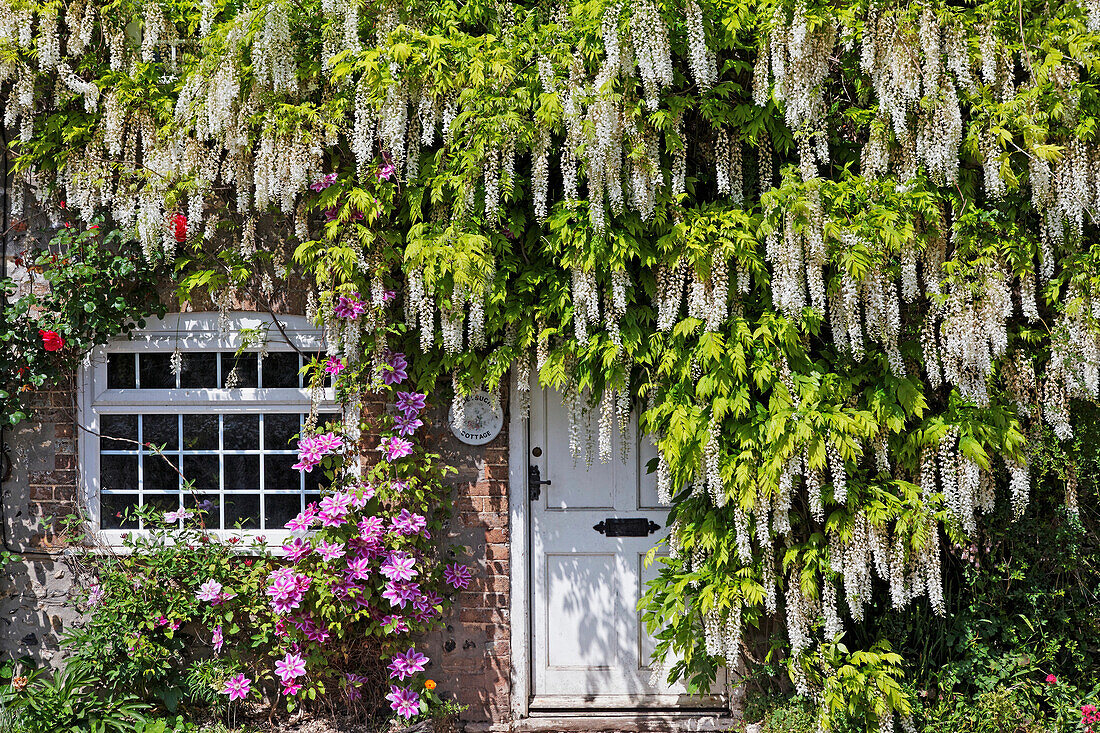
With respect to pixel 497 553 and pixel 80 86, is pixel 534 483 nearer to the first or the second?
pixel 497 553

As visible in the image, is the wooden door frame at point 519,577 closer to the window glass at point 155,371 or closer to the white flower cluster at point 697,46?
the white flower cluster at point 697,46

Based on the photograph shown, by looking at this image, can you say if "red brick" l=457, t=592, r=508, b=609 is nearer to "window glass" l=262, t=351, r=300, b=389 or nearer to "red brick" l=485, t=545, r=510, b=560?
"red brick" l=485, t=545, r=510, b=560

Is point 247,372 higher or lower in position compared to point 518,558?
higher

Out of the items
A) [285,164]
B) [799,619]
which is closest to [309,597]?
[285,164]

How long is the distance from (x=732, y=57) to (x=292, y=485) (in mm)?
3174

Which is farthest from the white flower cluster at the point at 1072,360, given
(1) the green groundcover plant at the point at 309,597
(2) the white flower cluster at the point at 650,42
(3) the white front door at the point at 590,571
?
(1) the green groundcover plant at the point at 309,597

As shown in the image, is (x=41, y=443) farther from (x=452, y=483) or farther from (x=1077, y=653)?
(x=1077, y=653)

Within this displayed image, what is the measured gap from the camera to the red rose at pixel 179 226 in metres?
4.09

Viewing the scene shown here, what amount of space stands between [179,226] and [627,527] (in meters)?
2.85

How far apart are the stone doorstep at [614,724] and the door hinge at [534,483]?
1.17m

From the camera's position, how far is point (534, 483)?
425cm

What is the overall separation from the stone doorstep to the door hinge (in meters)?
1.17

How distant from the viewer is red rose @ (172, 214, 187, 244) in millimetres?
4094

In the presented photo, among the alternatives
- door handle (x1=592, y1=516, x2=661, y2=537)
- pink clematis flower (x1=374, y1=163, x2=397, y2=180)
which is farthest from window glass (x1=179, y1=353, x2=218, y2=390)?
door handle (x1=592, y1=516, x2=661, y2=537)
